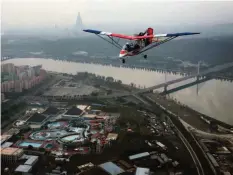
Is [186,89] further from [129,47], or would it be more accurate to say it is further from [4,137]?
[129,47]

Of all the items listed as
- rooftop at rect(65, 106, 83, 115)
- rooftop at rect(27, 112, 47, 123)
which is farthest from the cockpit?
rooftop at rect(65, 106, 83, 115)

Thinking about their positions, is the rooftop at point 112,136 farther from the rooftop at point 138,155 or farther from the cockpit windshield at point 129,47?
the cockpit windshield at point 129,47

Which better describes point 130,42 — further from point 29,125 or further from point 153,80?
point 153,80

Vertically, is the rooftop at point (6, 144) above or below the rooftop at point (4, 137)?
below

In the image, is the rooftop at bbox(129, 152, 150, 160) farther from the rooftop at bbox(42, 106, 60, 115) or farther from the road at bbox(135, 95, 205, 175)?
the rooftop at bbox(42, 106, 60, 115)

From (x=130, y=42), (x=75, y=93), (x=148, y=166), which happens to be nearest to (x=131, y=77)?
(x=75, y=93)

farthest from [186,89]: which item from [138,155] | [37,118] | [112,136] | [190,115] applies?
[138,155]

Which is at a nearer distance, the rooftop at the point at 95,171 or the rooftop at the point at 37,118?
the rooftop at the point at 95,171

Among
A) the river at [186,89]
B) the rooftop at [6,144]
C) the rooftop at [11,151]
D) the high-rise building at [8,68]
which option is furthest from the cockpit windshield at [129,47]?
the high-rise building at [8,68]

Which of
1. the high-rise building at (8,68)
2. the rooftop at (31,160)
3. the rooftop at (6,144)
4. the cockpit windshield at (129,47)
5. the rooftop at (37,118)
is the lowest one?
the rooftop at (31,160)
